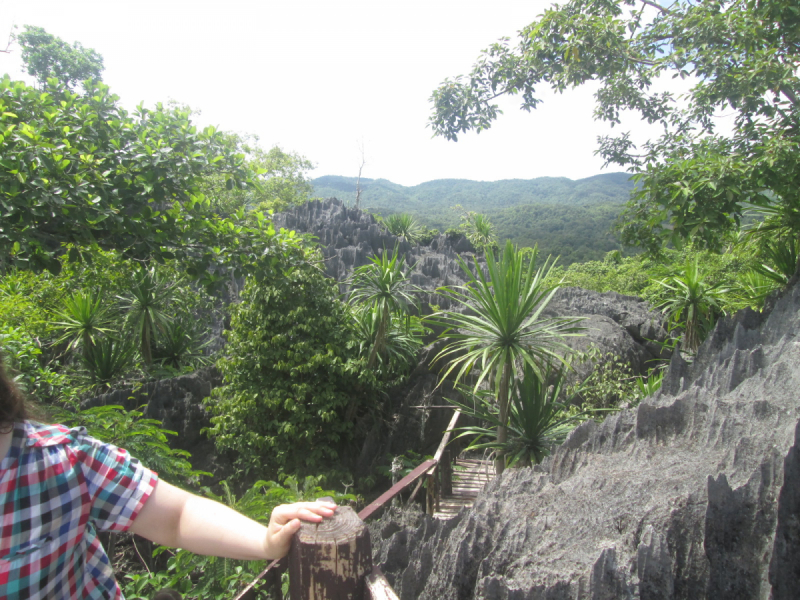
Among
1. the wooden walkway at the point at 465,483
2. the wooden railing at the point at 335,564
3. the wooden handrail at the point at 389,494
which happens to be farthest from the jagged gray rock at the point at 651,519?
the wooden walkway at the point at 465,483

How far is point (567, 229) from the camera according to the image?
116 ft

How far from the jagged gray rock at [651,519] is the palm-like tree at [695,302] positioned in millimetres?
3662

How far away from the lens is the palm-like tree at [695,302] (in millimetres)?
5637

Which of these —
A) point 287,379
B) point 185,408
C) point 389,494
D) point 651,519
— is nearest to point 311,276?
point 287,379

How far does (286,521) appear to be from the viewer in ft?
2.99

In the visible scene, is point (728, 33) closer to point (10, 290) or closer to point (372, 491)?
point (372, 491)

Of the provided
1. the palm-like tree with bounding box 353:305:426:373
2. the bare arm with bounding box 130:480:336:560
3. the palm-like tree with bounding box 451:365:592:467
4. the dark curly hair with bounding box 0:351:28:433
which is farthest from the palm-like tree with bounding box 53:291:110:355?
the bare arm with bounding box 130:480:336:560

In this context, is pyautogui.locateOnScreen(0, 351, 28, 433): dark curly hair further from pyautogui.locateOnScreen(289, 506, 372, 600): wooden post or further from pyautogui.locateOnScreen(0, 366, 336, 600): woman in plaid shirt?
pyautogui.locateOnScreen(289, 506, 372, 600): wooden post

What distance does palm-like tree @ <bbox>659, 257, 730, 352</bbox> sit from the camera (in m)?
5.64

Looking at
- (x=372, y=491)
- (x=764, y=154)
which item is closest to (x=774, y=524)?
(x=764, y=154)

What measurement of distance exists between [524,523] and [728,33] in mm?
4595

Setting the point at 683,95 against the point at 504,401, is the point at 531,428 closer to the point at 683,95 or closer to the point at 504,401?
the point at 504,401

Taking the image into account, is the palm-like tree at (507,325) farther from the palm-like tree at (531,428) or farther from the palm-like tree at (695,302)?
the palm-like tree at (695,302)

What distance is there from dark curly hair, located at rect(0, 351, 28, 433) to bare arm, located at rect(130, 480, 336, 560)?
0.27m
